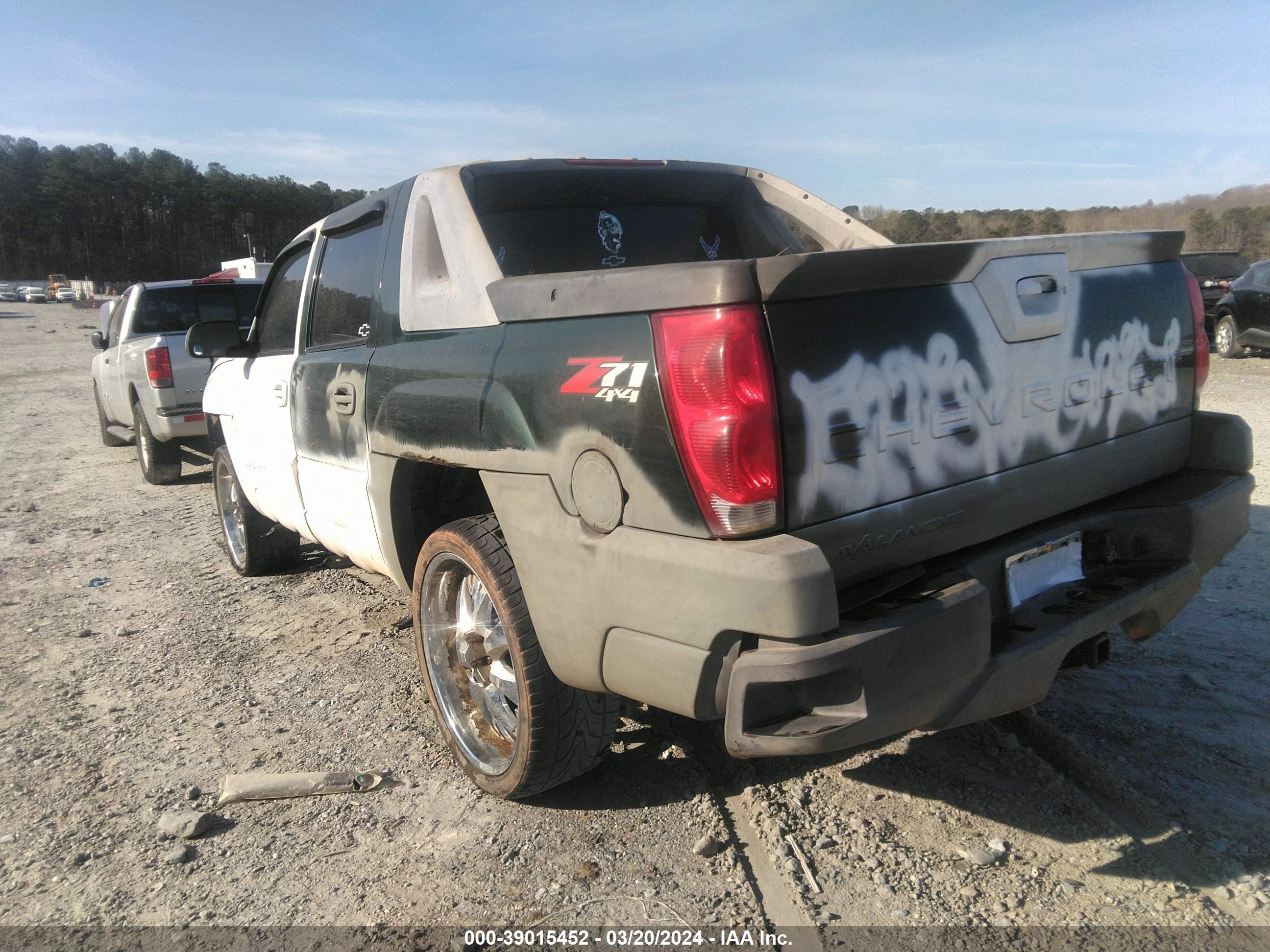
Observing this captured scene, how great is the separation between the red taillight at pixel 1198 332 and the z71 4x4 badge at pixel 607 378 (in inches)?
A: 83.7

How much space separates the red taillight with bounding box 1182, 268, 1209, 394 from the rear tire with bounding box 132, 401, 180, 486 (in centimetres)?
853

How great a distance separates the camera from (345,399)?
135 inches

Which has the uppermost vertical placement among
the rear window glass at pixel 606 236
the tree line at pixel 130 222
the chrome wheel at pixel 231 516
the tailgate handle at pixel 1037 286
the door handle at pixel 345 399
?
the tree line at pixel 130 222

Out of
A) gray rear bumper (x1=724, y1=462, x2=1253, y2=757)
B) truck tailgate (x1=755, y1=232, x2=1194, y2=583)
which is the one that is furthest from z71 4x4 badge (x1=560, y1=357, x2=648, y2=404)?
gray rear bumper (x1=724, y1=462, x2=1253, y2=757)

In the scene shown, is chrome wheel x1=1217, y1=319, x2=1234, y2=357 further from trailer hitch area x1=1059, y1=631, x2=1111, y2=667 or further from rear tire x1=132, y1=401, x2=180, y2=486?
rear tire x1=132, y1=401, x2=180, y2=486

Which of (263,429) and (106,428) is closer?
(263,429)

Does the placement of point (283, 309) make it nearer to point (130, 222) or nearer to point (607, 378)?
point (607, 378)

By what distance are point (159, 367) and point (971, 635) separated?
829cm

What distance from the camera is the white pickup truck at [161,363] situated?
8.37 metres

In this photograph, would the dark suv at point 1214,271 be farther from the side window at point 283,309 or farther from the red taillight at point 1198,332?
the side window at point 283,309

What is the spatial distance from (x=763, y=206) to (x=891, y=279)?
1966 mm

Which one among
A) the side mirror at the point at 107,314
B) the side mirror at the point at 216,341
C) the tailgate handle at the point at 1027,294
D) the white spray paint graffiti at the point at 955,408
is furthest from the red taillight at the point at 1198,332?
the side mirror at the point at 107,314

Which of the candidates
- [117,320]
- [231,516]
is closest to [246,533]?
[231,516]

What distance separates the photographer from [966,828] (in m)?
2.59
